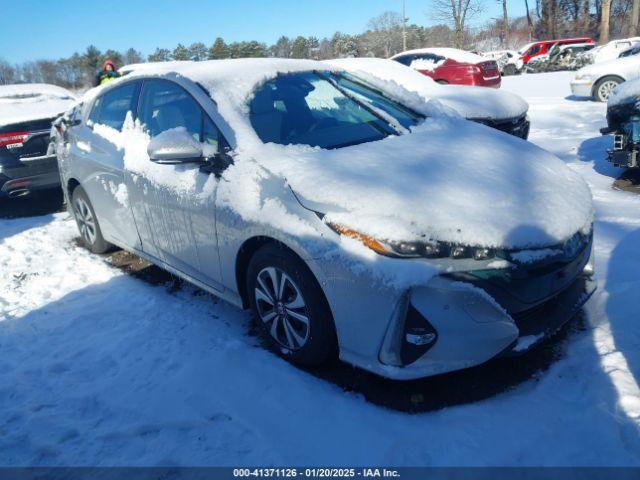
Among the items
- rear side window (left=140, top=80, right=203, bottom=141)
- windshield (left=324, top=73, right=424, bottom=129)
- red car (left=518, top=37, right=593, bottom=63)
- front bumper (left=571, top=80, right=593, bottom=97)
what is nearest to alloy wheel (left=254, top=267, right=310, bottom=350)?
rear side window (left=140, top=80, right=203, bottom=141)

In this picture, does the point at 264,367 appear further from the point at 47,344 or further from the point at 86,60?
the point at 86,60

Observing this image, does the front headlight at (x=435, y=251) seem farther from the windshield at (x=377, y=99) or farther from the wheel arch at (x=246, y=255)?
the windshield at (x=377, y=99)

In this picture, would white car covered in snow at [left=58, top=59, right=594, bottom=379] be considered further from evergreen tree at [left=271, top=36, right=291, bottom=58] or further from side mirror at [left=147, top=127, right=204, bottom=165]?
evergreen tree at [left=271, top=36, right=291, bottom=58]

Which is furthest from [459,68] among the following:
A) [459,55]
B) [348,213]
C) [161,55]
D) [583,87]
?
[161,55]

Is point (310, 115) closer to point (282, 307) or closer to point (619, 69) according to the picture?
point (282, 307)

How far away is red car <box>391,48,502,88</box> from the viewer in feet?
37.3

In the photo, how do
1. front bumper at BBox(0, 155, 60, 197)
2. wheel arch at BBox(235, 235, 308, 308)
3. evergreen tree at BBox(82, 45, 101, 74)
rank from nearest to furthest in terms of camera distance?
wheel arch at BBox(235, 235, 308, 308) < front bumper at BBox(0, 155, 60, 197) < evergreen tree at BBox(82, 45, 101, 74)

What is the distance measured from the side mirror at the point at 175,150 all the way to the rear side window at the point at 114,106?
110 centimetres

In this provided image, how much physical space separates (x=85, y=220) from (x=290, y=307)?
2.92 m

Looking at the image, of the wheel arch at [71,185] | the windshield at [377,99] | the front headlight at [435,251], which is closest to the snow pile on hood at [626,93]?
the windshield at [377,99]

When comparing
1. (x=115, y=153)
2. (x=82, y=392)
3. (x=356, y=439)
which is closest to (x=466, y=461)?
(x=356, y=439)

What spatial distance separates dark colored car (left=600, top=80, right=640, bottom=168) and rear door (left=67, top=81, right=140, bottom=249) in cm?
470

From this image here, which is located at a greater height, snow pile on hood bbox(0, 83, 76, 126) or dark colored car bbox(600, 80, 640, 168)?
snow pile on hood bbox(0, 83, 76, 126)

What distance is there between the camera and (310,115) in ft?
10.1
